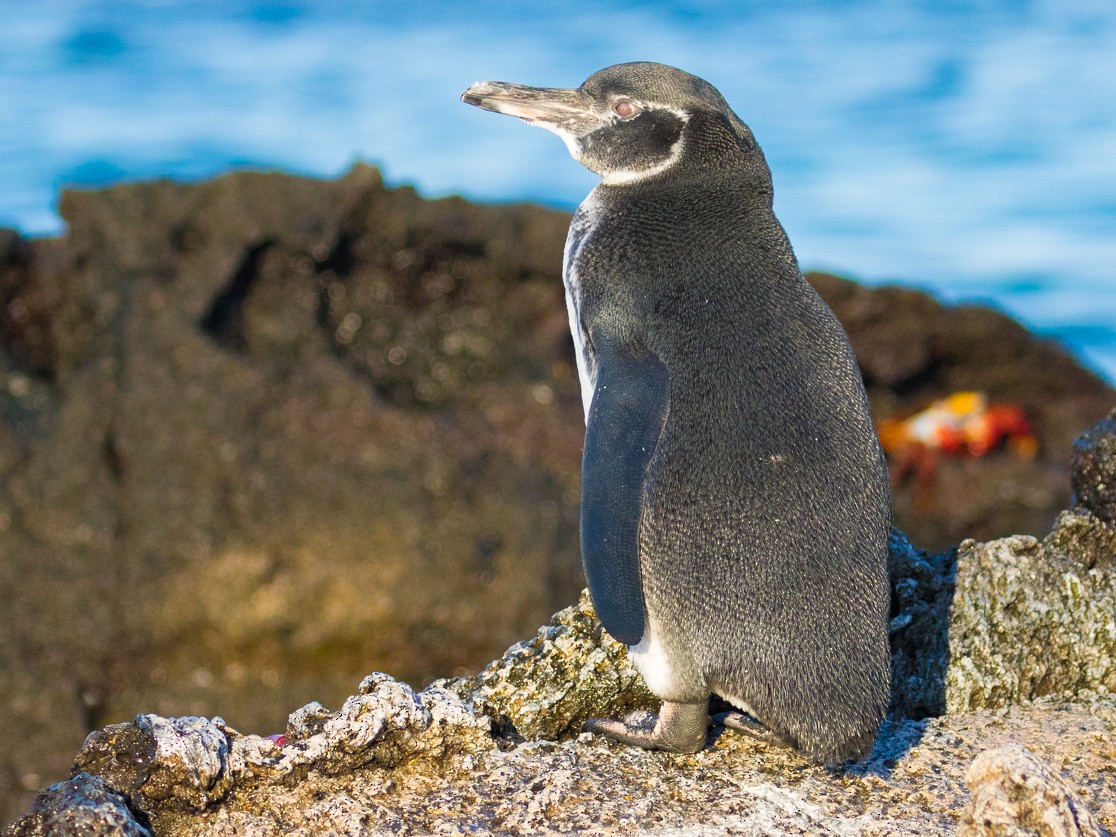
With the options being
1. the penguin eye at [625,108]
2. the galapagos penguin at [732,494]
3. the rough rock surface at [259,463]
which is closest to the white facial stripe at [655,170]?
the penguin eye at [625,108]

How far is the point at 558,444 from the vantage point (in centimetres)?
621

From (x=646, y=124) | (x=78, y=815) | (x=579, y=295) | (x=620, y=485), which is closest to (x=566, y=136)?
(x=646, y=124)

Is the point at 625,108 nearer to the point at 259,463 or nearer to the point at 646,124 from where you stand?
the point at 646,124

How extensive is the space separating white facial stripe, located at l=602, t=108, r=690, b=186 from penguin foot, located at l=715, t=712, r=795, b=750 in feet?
4.63

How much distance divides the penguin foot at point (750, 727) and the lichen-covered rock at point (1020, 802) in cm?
→ 82

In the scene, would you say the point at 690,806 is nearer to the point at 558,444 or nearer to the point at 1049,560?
the point at 1049,560

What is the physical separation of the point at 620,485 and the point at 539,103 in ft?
4.20

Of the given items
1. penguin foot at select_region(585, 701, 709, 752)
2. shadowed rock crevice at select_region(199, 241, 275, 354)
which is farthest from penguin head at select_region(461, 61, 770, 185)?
shadowed rock crevice at select_region(199, 241, 275, 354)

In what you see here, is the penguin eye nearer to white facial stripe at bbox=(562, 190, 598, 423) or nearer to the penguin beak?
the penguin beak

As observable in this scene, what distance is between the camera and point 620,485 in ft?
10.1

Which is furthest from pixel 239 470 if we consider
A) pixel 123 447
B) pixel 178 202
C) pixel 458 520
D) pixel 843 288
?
pixel 843 288

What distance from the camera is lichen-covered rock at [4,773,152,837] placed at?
101 inches

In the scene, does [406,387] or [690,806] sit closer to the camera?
[690,806]

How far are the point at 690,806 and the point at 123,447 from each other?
3.72 m
